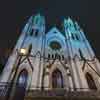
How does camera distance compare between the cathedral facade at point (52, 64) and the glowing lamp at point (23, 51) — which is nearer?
the cathedral facade at point (52, 64)

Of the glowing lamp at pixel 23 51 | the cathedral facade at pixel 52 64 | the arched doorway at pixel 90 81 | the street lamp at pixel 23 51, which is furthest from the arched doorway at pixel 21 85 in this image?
the arched doorway at pixel 90 81

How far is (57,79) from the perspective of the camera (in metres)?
16.2

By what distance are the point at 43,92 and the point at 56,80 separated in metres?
4.23

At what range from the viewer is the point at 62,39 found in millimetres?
23766

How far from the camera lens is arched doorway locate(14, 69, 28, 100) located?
12585 mm

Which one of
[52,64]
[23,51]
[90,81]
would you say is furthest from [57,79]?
[23,51]

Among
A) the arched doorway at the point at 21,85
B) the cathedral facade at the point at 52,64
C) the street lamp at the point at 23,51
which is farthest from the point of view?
the street lamp at the point at 23,51

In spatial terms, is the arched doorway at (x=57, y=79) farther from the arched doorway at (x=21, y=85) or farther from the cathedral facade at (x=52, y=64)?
the arched doorway at (x=21, y=85)

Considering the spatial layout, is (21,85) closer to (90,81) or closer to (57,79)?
(57,79)

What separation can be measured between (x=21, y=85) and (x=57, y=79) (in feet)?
14.3

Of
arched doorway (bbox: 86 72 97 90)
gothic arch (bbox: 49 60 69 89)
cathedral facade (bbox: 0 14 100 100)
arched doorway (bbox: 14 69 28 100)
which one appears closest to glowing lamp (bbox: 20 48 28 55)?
cathedral facade (bbox: 0 14 100 100)

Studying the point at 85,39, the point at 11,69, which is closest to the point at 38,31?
the point at 85,39

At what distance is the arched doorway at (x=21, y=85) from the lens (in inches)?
495

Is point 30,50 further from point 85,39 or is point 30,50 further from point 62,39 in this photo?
point 85,39
